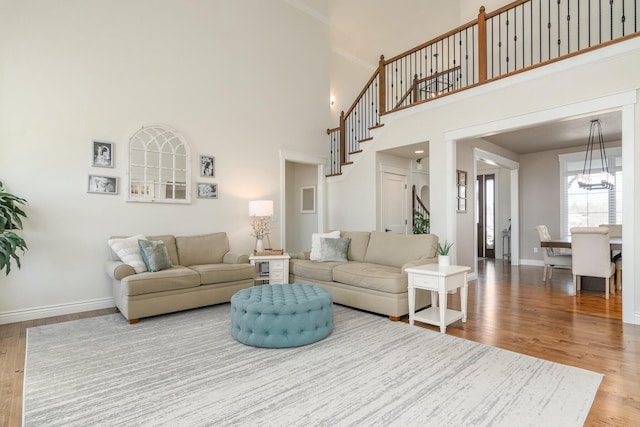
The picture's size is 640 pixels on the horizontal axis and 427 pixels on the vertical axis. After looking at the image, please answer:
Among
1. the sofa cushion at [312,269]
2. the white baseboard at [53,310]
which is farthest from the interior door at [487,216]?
the white baseboard at [53,310]

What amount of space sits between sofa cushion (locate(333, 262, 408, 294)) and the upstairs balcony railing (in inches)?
110

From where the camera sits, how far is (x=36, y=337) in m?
3.20

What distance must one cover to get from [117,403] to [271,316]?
1.19 meters

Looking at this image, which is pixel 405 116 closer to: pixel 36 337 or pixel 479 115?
pixel 479 115

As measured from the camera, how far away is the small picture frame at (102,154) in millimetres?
4188

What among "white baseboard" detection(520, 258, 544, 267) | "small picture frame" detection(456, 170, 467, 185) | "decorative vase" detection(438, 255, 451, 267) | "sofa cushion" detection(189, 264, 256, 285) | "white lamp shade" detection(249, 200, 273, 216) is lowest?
"white baseboard" detection(520, 258, 544, 267)

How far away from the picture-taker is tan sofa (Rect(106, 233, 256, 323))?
140 inches

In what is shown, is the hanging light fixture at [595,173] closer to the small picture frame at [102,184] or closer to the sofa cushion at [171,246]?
the sofa cushion at [171,246]

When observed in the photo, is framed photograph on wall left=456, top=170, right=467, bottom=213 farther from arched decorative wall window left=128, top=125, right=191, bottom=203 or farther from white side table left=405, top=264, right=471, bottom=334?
arched decorative wall window left=128, top=125, right=191, bottom=203

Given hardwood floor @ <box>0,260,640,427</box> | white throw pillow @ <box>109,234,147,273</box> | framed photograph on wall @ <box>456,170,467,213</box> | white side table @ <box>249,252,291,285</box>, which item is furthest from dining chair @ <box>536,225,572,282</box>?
white throw pillow @ <box>109,234,147,273</box>

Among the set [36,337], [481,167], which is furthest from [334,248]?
[481,167]

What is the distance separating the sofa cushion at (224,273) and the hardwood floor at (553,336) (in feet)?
4.16

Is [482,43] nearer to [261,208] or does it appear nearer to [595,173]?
[261,208]

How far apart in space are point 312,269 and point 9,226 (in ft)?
11.0
